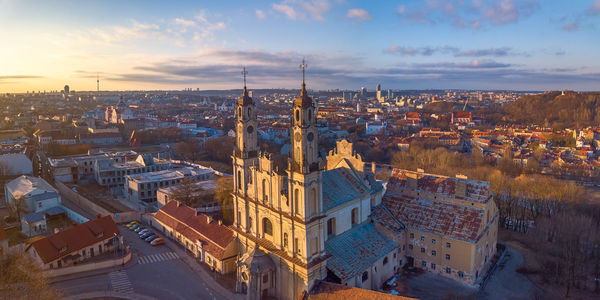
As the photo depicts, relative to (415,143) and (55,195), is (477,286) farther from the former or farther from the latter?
(415,143)

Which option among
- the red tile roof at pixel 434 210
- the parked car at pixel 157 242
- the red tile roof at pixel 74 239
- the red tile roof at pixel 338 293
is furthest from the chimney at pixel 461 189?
the red tile roof at pixel 74 239

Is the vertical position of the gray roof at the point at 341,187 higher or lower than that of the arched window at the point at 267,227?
higher

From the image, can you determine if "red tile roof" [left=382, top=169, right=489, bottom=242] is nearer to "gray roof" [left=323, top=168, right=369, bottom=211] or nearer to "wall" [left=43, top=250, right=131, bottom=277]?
"gray roof" [left=323, top=168, right=369, bottom=211]

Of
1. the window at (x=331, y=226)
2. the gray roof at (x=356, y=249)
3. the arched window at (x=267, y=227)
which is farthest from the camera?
the window at (x=331, y=226)

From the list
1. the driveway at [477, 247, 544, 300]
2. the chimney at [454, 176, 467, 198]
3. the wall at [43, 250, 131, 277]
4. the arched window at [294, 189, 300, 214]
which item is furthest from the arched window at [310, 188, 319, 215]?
the wall at [43, 250, 131, 277]

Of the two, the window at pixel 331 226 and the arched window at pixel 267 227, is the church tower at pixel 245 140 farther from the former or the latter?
the window at pixel 331 226
